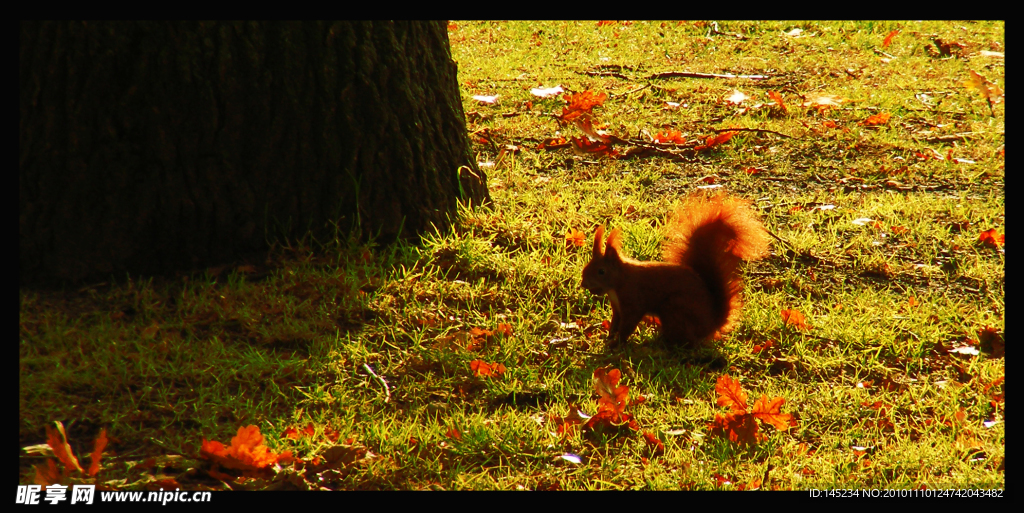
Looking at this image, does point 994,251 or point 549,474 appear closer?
point 549,474

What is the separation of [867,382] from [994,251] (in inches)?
61.7

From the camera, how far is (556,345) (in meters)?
3.23

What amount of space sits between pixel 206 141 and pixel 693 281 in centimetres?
217

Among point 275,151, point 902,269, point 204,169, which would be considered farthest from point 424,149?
point 902,269

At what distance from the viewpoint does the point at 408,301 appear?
3.41 m

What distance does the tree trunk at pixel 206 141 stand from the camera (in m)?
3.21

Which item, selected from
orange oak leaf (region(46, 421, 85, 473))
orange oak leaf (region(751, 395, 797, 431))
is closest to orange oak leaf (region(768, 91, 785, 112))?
orange oak leaf (region(751, 395, 797, 431))

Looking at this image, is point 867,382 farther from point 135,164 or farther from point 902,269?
point 135,164

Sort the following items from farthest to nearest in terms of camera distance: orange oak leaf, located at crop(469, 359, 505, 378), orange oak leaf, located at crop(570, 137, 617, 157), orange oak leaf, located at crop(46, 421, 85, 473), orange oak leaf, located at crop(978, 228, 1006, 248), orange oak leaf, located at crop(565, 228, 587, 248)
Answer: orange oak leaf, located at crop(570, 137, 617, 157), orange oak leaf, located at crop(978, 228, 1006, 248), orange oak leaf, located at crop(565, 228, 587, 248), orange oak leaf, located at crop(469, 359, 505, 378), orange oak leaf, located at crop(46, 421, 85, 473)

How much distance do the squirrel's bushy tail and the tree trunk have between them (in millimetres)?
1342

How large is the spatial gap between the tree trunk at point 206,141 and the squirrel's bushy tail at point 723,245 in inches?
52.8

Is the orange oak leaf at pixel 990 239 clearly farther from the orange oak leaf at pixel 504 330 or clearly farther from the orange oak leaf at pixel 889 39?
the orange oak leaf at pixel 889 39

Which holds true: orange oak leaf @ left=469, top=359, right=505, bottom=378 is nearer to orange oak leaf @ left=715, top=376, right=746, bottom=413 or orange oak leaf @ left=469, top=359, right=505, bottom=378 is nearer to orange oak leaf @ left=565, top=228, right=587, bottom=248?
orange oak leaf @ left=715, top=376, right=746, bottom=413

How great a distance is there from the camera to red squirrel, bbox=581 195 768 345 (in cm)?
317
